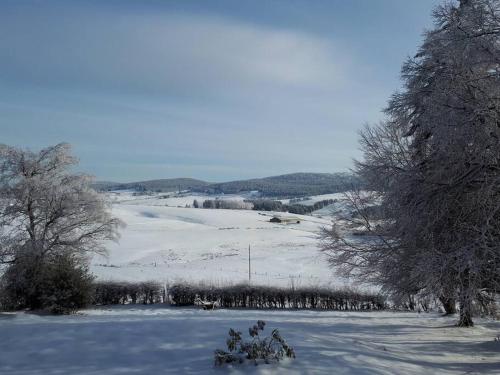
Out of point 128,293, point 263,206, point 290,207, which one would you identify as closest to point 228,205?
point 263,206

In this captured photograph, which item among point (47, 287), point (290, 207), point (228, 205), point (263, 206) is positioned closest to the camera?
point (47, 287)

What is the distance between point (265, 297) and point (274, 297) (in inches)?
18.6

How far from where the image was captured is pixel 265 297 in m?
22.4

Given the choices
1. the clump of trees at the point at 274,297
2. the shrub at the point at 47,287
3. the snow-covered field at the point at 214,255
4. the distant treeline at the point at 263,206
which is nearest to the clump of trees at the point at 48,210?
the shrub at the point at 47,287

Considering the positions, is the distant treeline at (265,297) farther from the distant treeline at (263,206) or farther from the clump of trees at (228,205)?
the clump of trees at (228,205)

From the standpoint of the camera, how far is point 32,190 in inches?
840

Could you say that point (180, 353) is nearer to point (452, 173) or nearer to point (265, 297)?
point (452, 173)

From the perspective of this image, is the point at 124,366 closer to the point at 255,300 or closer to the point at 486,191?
Result: the point at 486,191

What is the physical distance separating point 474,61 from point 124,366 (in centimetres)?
849

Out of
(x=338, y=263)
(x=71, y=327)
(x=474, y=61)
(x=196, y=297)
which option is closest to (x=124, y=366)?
(x=71, y=327)

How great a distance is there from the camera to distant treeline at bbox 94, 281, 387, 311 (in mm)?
22062

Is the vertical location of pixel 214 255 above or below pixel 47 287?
below

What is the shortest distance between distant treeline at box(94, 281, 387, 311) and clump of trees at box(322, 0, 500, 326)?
9.76 m

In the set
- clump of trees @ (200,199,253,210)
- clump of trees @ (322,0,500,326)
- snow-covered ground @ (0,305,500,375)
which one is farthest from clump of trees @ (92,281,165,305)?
clump of trees @ (200,199,253,210)
